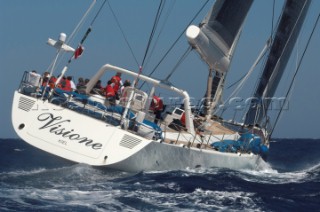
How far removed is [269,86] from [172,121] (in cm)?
519

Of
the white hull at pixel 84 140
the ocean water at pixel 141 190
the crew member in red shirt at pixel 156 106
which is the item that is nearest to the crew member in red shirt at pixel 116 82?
the crew member in red shirt at pixel 156 106

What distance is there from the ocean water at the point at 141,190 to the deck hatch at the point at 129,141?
620mm

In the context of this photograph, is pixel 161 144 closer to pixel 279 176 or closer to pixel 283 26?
pixel 279 176

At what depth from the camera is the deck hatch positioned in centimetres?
1565

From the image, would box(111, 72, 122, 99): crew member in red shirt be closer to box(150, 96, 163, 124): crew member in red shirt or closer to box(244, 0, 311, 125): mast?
box(150, 96, 163, 124): crew member in red shirt

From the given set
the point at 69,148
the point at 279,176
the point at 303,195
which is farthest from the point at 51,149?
the point at 279,176

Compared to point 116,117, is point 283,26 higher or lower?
higher

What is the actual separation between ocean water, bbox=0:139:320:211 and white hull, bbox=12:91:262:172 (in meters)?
0.27

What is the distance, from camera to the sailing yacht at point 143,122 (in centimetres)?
1574

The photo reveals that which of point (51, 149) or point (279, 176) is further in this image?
point (279, 176)

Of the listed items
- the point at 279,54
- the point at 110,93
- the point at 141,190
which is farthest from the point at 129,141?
the point at 279,54

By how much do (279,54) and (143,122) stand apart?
8600 millimetres

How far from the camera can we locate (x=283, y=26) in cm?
2411

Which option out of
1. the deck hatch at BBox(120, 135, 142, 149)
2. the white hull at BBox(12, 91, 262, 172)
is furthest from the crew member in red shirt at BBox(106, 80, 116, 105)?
the deck hatch at BBox(120, 135, 142, 149)
